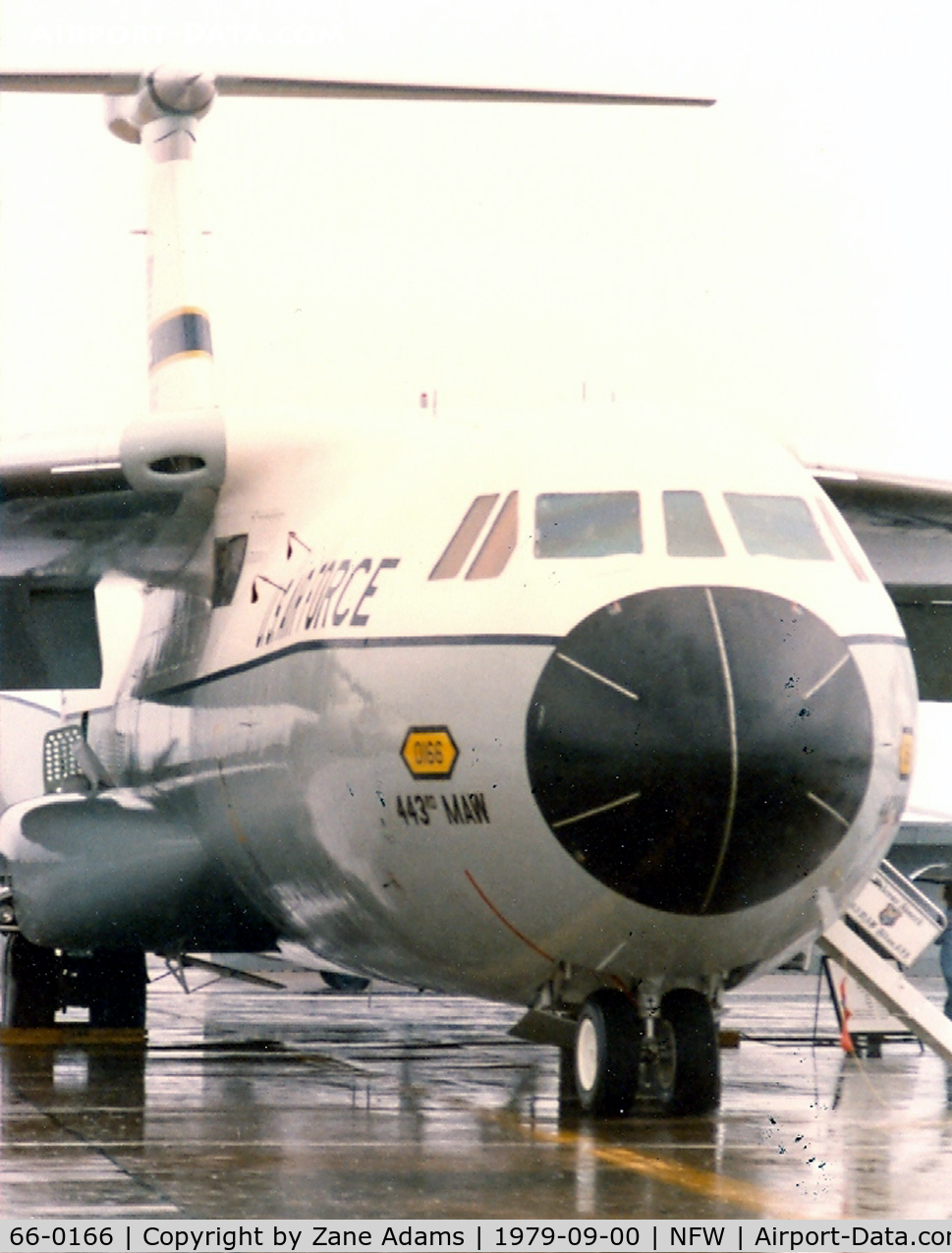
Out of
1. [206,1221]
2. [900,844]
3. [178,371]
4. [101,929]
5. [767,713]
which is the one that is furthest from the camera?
[900,844]

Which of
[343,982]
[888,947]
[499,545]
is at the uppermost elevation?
[499,545]

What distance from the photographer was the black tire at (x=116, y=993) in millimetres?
14797

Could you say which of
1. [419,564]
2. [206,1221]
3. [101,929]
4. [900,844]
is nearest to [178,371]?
[101,929]

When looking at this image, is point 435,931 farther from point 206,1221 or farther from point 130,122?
point 130,122

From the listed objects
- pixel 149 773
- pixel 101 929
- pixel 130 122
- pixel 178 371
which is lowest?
pixel 101 929

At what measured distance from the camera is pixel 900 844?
31.1m

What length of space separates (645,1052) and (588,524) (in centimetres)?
227

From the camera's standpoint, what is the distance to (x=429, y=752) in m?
9.04

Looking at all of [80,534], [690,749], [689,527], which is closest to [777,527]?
[689,527]

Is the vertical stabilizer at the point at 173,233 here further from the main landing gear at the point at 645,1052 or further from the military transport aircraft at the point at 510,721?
the main landing gear at the point at 645,1052

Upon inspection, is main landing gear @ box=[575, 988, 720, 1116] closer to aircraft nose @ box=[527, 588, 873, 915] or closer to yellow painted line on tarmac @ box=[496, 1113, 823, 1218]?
yellow painted line on tarmac @ box=[496, 1113, 823, 1218]

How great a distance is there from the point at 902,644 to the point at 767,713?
126 cm

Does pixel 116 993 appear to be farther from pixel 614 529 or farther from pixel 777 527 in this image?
pixel 777 527

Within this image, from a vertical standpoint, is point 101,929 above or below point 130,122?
below
